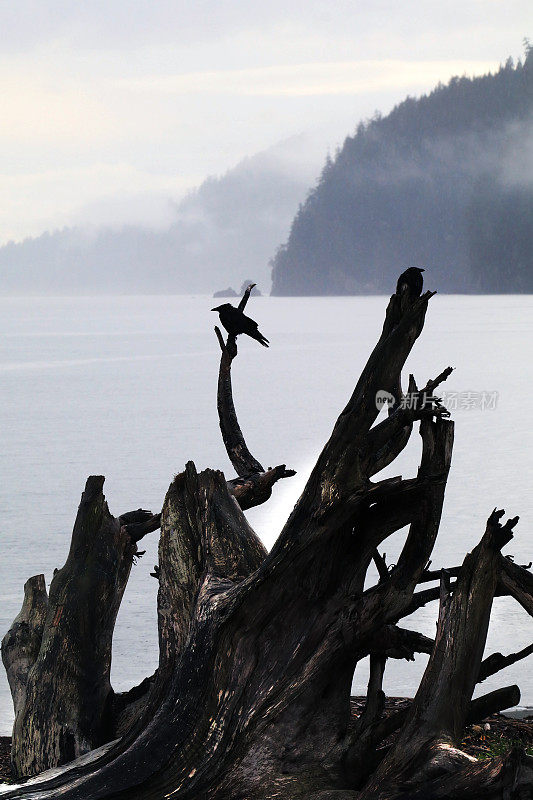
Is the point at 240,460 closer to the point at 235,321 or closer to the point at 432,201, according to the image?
the point at 235,321

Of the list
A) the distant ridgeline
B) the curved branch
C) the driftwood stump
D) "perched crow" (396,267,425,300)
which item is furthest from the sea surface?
the distant ridgeline

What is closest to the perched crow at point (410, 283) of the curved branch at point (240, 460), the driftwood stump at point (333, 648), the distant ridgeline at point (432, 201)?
the driftwood stump at point (333, 648)

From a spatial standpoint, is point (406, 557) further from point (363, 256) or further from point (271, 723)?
point (363, 256)

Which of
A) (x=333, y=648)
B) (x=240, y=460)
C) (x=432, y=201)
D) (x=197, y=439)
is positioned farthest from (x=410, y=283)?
(x=432, y=201)

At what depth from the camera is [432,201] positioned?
172m

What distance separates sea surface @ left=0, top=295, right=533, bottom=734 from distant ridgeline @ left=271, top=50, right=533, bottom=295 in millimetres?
120003

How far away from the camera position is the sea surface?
7.45m

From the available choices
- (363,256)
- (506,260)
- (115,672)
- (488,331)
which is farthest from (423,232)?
(115,672)

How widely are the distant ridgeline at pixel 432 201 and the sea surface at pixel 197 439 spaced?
12000 centimetres

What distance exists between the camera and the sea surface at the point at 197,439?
24.4ft

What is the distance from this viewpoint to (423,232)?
548ft

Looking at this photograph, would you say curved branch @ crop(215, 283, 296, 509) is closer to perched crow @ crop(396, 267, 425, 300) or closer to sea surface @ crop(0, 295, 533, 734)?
perched crow @ crop(396, 267, 425, 300)

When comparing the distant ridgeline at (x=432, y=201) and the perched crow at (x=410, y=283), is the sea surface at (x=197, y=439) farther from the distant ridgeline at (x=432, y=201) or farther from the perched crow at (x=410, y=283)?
the distant ridgeline at (x=432, y=201)

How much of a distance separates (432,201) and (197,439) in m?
163
